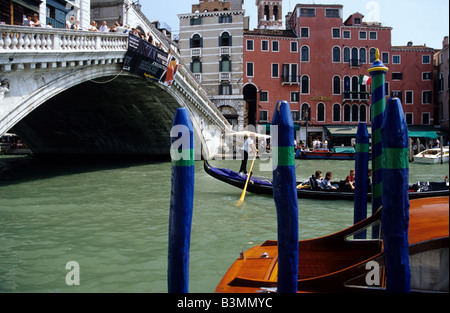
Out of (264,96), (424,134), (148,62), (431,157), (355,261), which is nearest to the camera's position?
(355,261)

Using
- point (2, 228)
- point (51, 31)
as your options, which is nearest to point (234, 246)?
point (2, 228)

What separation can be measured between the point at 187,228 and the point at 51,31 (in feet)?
23.5

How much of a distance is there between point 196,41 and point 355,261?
25292 mm

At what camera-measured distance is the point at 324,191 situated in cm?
777

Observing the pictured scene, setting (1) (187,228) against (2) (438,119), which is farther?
(2) (438,119)

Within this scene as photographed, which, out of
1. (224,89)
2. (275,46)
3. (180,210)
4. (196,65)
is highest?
(275,46)

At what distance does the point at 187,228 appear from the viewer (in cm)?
278

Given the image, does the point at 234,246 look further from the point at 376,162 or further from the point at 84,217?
the point at 84,217

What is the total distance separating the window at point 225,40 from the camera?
26344 millimetres

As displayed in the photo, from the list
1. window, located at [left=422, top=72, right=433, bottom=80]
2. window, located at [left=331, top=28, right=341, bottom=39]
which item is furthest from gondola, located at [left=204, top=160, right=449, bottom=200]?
window, located at [left=422, top=72, right=433, bottom=80]

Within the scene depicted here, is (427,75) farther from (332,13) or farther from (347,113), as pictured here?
(332,13)

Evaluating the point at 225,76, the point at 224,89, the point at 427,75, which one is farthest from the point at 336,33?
the point at 224,89

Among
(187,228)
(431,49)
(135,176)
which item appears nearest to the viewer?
(187,228)

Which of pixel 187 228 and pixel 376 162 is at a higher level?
pixel 376 162
